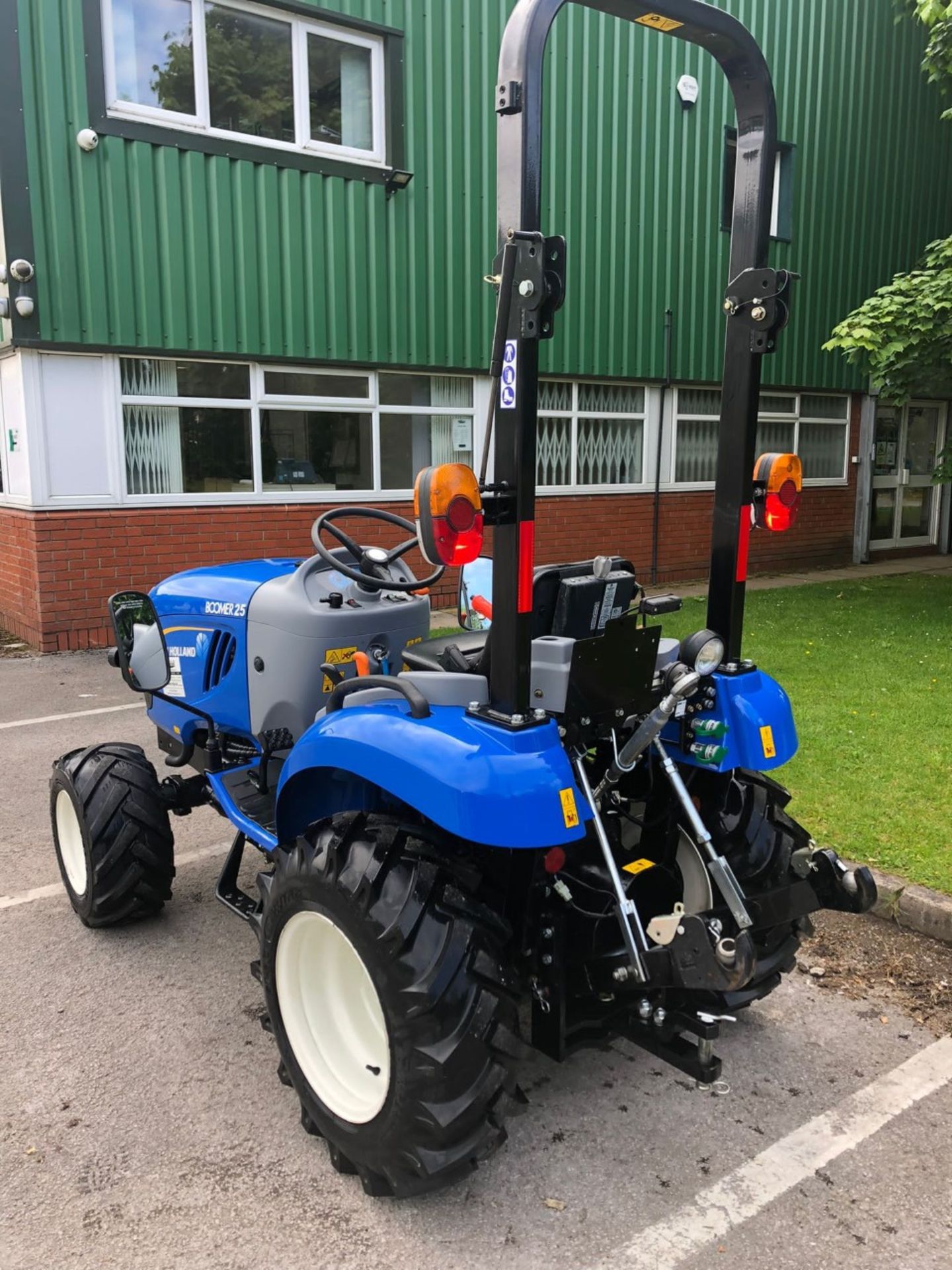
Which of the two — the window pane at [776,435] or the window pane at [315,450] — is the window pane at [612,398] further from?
the window pane at [315,450]

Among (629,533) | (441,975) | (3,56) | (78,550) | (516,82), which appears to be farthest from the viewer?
(629,533)

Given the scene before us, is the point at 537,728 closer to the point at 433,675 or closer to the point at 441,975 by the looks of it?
the point at 433,675

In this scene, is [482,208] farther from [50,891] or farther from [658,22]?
[50,891]

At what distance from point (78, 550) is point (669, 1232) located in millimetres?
7257

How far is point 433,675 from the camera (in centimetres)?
236

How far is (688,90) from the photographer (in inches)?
433

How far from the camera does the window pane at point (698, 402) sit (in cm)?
1194

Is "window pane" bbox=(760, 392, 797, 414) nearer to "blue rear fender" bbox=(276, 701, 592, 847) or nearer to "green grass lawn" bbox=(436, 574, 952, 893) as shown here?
"green grass lawn" bbox=(436, 574, 952, 893)

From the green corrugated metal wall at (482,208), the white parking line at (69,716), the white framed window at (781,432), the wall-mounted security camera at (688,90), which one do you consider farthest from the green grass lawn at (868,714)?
the wall-mounted security camera at (688,90)

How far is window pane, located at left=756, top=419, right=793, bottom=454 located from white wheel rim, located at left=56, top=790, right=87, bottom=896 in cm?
1088

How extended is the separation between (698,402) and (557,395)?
2.27 metres

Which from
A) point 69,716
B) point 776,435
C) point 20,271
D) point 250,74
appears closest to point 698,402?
point 776,435

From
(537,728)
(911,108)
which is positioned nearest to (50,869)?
(537,728)

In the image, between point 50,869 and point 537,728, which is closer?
point 537,728
